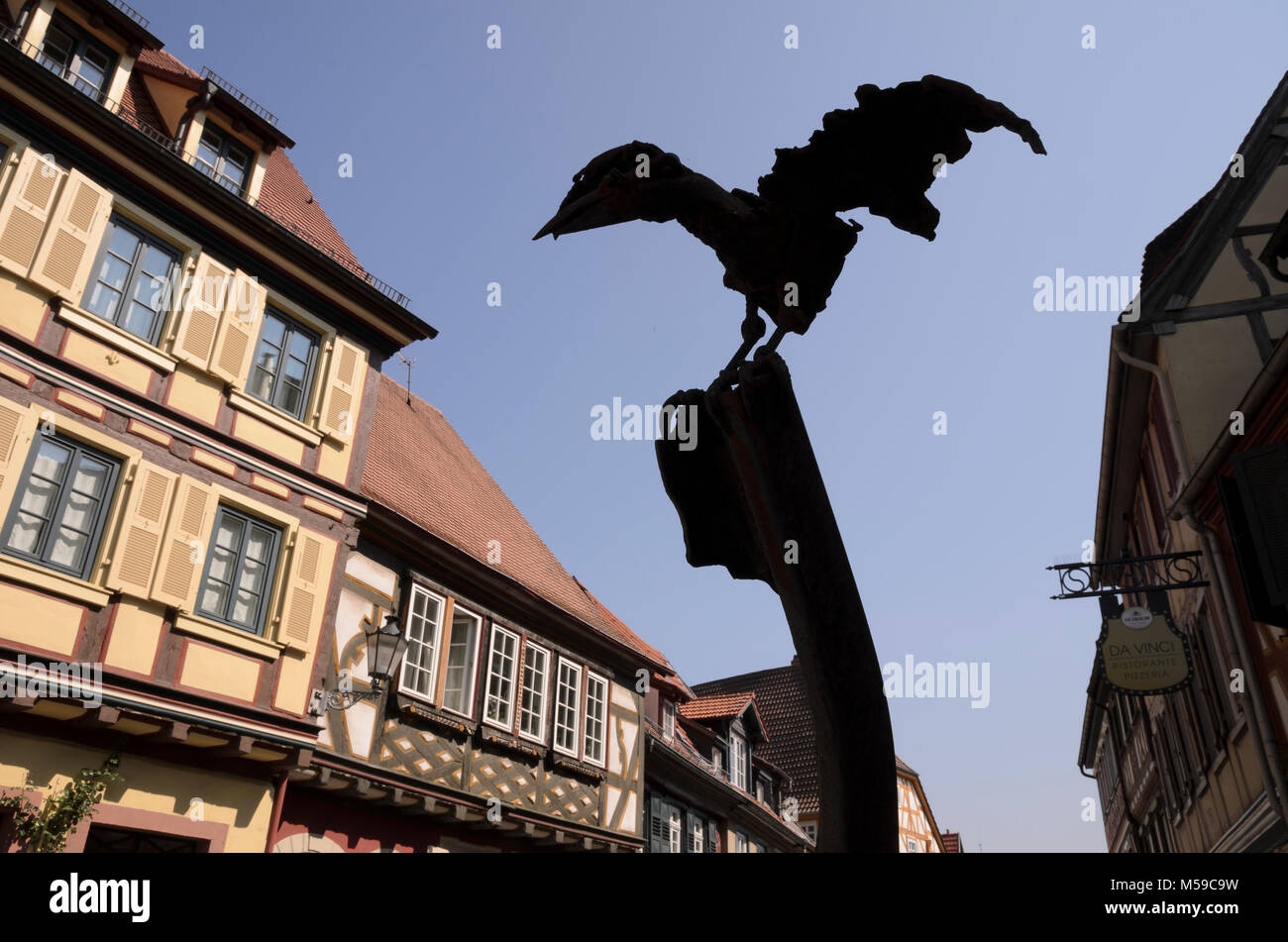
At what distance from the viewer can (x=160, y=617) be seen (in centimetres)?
902

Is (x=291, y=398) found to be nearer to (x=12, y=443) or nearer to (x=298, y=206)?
(x=12, y=443)

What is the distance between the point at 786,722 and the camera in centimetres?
3450

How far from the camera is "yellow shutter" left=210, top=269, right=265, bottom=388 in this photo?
1038 centimetres

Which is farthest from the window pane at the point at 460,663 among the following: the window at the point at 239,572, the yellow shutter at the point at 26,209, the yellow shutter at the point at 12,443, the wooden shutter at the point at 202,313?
the yellow shutter at the point at 26,209

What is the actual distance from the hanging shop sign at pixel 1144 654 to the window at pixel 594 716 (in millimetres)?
7791

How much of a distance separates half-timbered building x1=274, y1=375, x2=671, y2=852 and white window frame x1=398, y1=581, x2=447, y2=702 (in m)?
0.02

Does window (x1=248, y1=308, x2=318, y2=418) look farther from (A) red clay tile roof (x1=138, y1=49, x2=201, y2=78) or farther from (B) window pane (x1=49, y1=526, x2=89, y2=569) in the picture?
(A) red clay tile roof (x1=138, y1=49, x2=201, y2=78)

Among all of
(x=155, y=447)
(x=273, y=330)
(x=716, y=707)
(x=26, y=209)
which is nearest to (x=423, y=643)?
(x=155, y=447)

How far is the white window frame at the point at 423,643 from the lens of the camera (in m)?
11.5

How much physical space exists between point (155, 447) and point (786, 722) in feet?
95.1

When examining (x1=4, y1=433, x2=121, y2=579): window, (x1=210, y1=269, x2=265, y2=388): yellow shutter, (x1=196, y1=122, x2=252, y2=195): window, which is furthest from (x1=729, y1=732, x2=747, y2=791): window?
(x1=196, y1=122, x2=252, y2=195): window
